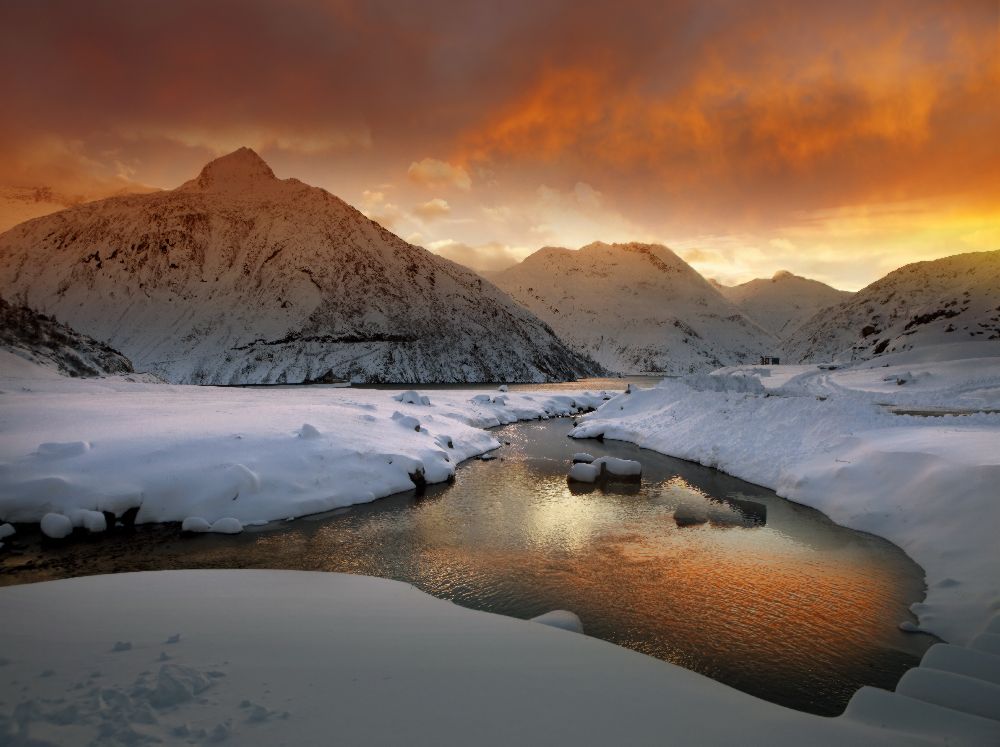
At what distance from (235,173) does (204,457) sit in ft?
645

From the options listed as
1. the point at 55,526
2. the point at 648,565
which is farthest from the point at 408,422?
the point at 648,565

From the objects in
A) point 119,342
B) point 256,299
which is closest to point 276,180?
point 256,299

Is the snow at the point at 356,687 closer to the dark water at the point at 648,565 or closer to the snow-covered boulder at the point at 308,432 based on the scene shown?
the dark water at the point at 648,565

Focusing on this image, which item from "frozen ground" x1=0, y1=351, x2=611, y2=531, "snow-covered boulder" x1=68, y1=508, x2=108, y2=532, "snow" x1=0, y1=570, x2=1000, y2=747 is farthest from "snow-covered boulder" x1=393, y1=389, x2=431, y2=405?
"snow" x1=0, y1=570, x2=1000, y2=747

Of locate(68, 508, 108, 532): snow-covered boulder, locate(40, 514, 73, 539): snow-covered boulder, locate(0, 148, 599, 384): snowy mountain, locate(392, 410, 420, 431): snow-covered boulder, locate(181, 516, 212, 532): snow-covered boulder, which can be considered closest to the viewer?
locate(40, 514, 73, 539): snow-covered boulder

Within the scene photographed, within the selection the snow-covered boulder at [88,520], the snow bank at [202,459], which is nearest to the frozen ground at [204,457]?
the snow bank at [202,459]

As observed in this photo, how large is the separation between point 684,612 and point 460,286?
478 ft

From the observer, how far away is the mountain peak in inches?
6969

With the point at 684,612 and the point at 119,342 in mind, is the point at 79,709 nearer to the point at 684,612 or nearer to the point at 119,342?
the point at 684,612

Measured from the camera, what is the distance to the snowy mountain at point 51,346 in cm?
5775

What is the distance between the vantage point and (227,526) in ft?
55.7

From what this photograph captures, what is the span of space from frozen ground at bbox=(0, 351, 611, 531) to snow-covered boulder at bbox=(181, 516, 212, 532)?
1.79 ft

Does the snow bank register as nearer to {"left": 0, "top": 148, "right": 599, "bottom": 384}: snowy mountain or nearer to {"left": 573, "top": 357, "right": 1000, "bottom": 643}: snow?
{"left": 573, "top": 357, "right": 1000, "bottom": 643}: snow

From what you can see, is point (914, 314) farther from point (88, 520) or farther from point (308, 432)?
point (88, 520)
